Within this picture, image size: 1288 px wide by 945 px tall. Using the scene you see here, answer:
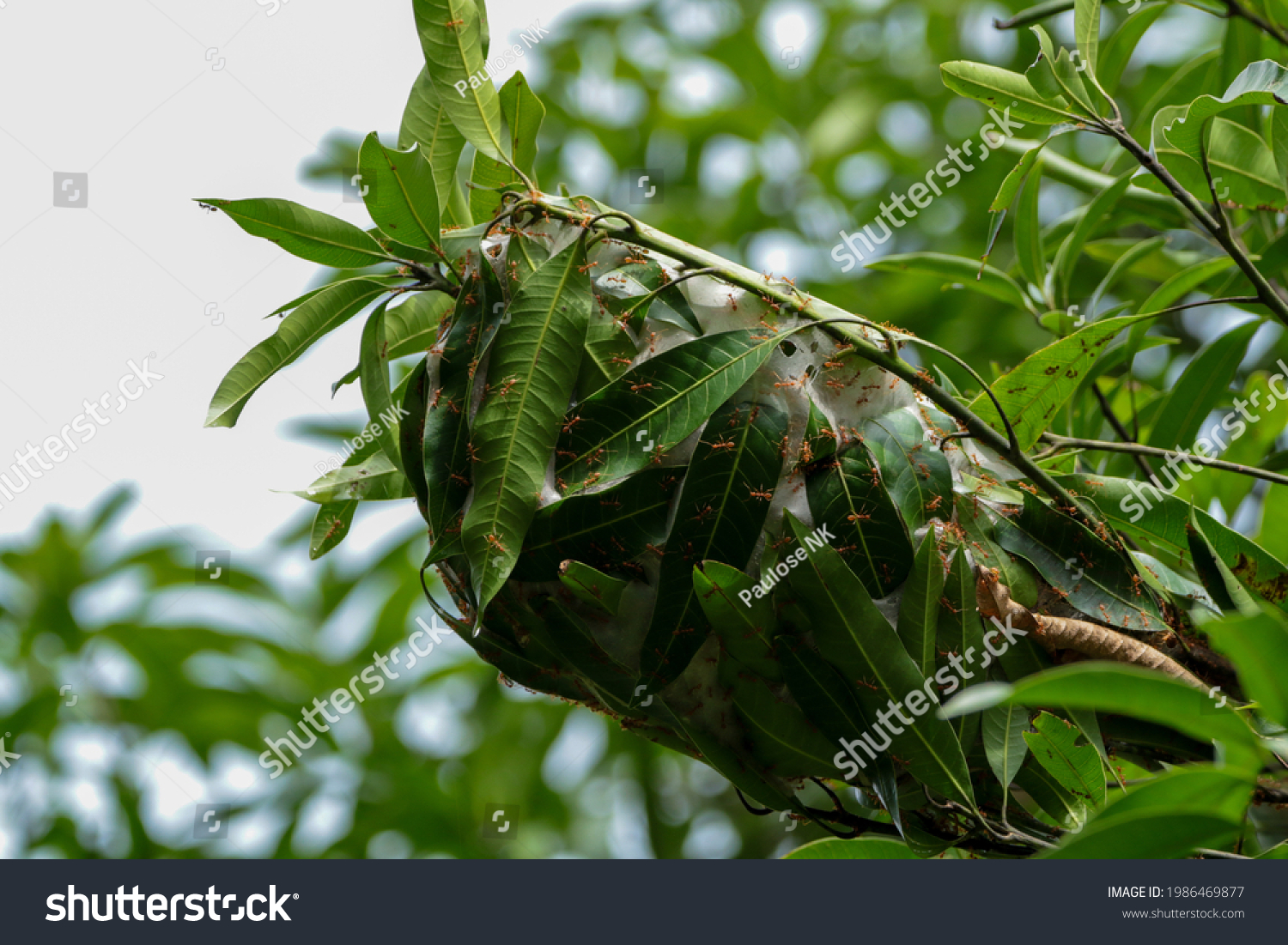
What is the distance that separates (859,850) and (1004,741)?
95 mm

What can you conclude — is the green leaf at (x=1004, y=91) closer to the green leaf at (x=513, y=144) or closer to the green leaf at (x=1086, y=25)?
the green leaf at (x=1086, y=25)

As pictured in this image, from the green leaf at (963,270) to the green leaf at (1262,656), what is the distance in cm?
57

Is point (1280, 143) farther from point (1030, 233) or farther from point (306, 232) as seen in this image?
point (306, 232)

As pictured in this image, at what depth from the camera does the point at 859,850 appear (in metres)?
0.51

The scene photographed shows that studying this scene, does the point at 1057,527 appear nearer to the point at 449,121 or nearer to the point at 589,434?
the point at 589,434

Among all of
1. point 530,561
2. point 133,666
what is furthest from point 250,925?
point 133,666

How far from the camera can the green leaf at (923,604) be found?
0.47 m

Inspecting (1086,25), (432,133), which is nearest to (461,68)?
(432,133)

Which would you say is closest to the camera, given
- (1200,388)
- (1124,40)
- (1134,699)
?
(1134,699)

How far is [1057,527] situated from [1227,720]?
0.21 m

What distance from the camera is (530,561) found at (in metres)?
0.47

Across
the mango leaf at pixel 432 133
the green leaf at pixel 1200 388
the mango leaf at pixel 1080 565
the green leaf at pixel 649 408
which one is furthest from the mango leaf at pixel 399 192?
the green leaf at pixel 1200 388

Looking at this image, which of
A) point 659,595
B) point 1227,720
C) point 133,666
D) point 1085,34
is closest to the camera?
point 1227,720

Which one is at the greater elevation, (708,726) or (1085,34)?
(1085,34)
